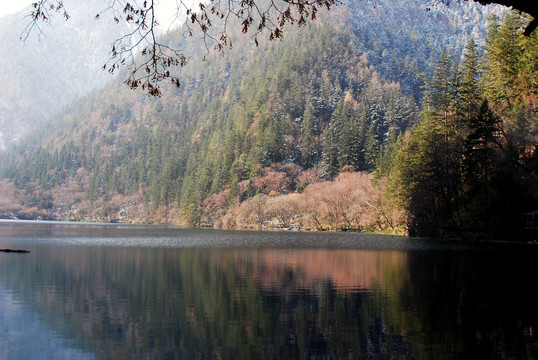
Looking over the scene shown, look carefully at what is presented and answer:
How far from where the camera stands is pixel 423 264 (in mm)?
30375

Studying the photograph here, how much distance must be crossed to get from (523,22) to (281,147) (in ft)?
253

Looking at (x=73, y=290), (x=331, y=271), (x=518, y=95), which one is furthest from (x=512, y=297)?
(x=518, y=95)

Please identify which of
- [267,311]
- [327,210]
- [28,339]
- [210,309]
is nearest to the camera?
[28,339]

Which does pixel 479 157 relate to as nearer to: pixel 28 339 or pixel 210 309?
pixel 210 309

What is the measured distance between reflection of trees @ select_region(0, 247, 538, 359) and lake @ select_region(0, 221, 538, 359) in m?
0.05

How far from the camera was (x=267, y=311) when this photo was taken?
15.9 m

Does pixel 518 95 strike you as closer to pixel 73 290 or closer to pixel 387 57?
pixel 73 290

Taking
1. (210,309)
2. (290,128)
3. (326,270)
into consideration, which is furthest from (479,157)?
(290,128)

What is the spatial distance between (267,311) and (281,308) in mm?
630

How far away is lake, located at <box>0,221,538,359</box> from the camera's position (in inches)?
463

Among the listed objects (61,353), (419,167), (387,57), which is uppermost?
(387,57)

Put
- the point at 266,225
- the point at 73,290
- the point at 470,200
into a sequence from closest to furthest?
the point at 73,290 < the point at 470,200 < the point at 266,225

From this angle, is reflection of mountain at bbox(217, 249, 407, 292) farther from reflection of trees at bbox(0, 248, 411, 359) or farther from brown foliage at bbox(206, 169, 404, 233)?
brown foliage at bbox(206, 169, 404, 233)

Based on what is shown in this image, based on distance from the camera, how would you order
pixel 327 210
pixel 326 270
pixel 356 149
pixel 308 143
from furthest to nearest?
pixel 308 143, pixel 356 149, pixel 327 210, pixel 326 270
